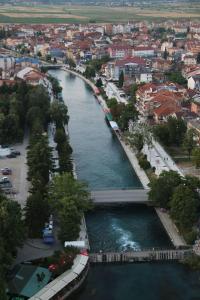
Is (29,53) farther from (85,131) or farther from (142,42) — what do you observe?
(85,131)

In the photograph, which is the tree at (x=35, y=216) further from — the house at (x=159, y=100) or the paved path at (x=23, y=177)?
the house at (x=159, y=100)

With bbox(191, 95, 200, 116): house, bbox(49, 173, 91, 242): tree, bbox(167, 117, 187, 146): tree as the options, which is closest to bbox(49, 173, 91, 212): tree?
bbox(49, 173, 91, 242): tree

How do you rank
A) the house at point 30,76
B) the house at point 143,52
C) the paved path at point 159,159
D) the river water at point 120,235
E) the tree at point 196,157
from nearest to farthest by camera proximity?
the river water at point 120,235 < the tree at point 196,157 < the paved path at point 159,159 < the house at point 30,76 < the house at point 143,52

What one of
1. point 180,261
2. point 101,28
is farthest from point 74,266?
point 101,28

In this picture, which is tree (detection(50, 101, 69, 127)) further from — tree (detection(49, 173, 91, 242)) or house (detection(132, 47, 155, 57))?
house (detection(132, 47, 155, 57))

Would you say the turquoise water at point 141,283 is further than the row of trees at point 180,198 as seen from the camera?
No

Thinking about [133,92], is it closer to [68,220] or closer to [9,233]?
[68,220]

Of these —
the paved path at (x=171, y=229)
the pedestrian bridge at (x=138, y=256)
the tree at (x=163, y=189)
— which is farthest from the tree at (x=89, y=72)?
the pedestrian bridge at (x=138, y=256)
